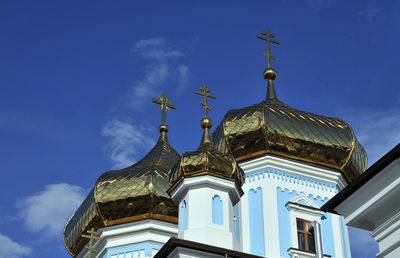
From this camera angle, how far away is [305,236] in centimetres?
1316

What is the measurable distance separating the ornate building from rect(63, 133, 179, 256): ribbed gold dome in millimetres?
22

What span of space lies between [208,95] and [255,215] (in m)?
2.38

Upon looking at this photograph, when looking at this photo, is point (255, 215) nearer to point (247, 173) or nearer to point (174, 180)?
point (247, 173)

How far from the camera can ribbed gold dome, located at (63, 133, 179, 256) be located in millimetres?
15297

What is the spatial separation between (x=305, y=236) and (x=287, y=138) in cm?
208

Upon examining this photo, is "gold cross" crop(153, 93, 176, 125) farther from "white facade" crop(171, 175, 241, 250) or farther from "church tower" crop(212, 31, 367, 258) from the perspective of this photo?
"white facade" crop(171, 175, 241, 250)

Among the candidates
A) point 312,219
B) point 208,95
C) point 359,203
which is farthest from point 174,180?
point 359,203

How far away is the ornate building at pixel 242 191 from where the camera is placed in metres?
11.5

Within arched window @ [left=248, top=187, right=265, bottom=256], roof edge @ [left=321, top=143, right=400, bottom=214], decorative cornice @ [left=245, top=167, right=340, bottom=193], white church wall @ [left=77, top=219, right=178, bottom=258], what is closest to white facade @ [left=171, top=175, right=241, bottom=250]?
arched window @ [left=248, top=187, right=265, bottom=256]

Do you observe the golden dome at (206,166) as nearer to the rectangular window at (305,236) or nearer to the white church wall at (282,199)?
the white church wall at (282,199)

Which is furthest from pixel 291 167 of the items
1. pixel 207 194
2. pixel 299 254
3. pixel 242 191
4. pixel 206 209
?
pixel 206 209

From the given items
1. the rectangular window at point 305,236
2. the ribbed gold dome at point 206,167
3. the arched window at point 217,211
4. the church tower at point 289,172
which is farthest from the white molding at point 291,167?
the arched window at point 217,211

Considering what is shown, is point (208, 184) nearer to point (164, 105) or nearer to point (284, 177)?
point (284, 177)

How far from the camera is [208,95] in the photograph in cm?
1339
